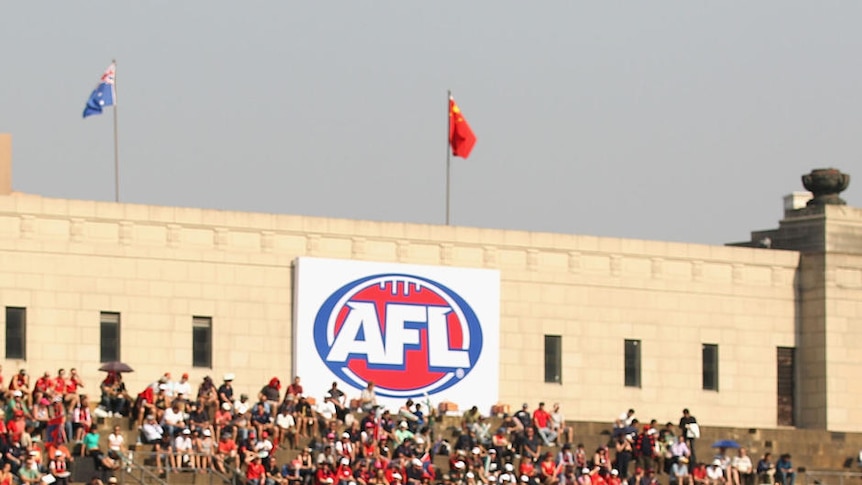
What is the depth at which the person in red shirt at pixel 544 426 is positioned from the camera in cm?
5491

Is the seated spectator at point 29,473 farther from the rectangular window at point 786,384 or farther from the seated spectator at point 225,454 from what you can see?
the rectangular window at point 786,384

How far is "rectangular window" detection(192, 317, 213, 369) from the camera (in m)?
56.5

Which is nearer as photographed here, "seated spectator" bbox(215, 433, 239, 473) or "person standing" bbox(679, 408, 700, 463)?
"seated spectator" bbox(215, 433, 239, 473)

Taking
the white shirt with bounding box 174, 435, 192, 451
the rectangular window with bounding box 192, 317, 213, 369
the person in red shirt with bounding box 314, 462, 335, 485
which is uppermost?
the rectangular window with bounding box 192, 317, 213, 369

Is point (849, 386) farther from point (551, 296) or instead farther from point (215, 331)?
point (215, 331)

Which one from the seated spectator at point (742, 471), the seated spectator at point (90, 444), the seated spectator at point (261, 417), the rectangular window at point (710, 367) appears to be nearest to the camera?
the seated spectator at point (90, 444)

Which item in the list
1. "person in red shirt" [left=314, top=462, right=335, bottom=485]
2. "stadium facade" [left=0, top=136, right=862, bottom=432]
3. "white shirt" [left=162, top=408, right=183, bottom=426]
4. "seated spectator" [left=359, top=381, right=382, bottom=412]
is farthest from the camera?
"stadium facade" [left=0, top=136, right=862, bottom=432]

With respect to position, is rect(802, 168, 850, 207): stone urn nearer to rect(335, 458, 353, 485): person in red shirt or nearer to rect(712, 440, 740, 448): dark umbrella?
rect(712, 440, 740, 448): dark umbrella

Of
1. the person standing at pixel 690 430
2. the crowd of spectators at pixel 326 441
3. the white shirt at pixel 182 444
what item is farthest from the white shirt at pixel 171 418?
the person standing at pixel 690 430

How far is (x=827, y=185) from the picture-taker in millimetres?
65188

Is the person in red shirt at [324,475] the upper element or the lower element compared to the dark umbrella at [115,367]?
lower

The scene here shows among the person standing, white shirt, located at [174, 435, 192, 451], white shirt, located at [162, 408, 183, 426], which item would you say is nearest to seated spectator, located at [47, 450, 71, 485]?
white shirt, located at [174, 435, 192, 451]

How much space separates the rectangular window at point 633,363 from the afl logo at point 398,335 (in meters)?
4.47

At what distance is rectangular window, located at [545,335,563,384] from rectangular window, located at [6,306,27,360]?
44.5 ft
